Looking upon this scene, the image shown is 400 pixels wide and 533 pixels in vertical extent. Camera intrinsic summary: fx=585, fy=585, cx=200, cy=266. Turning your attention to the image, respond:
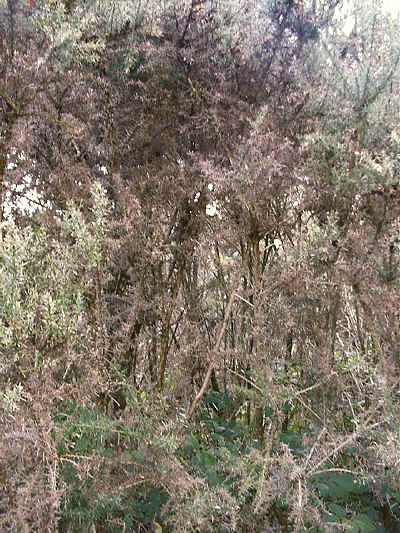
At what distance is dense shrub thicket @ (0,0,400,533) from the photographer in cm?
209

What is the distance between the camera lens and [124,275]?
2.98 metres

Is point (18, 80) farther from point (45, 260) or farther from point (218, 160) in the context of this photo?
point (218, 160)

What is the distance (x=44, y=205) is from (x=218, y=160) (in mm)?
892

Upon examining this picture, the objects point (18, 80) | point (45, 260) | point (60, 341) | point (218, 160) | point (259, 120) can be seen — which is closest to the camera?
point (60, 341)

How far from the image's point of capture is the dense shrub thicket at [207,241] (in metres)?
2.09

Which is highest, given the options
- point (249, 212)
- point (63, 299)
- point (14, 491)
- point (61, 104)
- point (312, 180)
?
point (61, 104)

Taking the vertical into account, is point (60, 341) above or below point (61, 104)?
below

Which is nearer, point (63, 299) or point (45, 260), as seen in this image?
point (63, 299)

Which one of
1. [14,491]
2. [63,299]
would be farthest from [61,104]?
[14,491]

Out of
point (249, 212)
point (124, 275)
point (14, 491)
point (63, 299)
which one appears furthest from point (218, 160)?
point (14, 491)

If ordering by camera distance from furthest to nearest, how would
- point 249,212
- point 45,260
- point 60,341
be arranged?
point 249,212, point 45,260, point 60,341

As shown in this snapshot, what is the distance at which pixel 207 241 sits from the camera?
3.00 metres

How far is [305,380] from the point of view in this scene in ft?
9.55

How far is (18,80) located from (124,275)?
1.07 m
